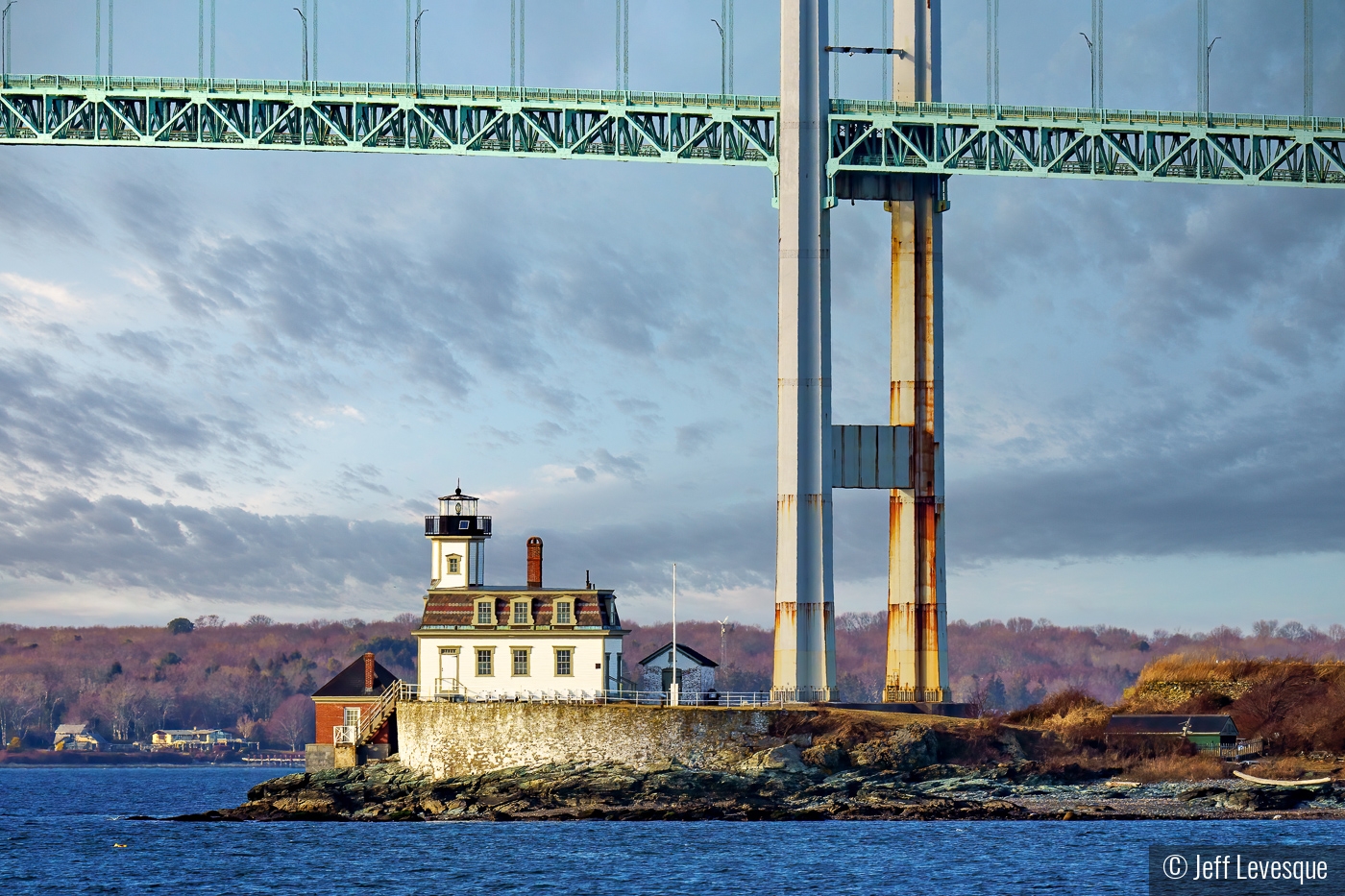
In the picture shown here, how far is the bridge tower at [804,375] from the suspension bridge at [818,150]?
0.07 m

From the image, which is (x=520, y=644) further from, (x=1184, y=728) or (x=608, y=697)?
(x=1184, y=728)

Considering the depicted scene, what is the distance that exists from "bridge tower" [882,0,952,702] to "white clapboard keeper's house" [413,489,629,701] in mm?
10796

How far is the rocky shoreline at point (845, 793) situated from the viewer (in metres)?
66.8

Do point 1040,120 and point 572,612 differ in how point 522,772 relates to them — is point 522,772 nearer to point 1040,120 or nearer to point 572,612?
point 572,612

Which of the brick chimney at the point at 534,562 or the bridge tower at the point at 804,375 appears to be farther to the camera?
the brick chimney at the point at 534,562

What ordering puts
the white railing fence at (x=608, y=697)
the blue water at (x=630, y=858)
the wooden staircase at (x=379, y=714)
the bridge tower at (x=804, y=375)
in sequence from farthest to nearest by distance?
the wooden staircase at (x=379, y=714) < the white railing fence at (x=608, y=697) < the bridge tower at (x=804, y=375) < the blue water at (x=630, y=858)

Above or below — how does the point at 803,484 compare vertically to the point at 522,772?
above

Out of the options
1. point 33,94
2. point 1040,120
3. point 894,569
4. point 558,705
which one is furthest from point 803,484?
point 33,94

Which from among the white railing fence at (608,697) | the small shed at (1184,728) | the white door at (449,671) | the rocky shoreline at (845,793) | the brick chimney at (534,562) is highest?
the brick chimney at (534,562)

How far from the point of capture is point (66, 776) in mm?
176125

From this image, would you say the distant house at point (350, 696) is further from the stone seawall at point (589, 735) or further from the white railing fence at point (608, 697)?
the stone seawall at point (589, 735)

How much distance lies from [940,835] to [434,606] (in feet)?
74.3

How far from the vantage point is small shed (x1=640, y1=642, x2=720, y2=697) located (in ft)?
255

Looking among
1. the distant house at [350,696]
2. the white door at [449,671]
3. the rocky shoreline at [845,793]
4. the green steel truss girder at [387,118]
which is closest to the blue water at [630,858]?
the rocky shoreline at [845,793]
